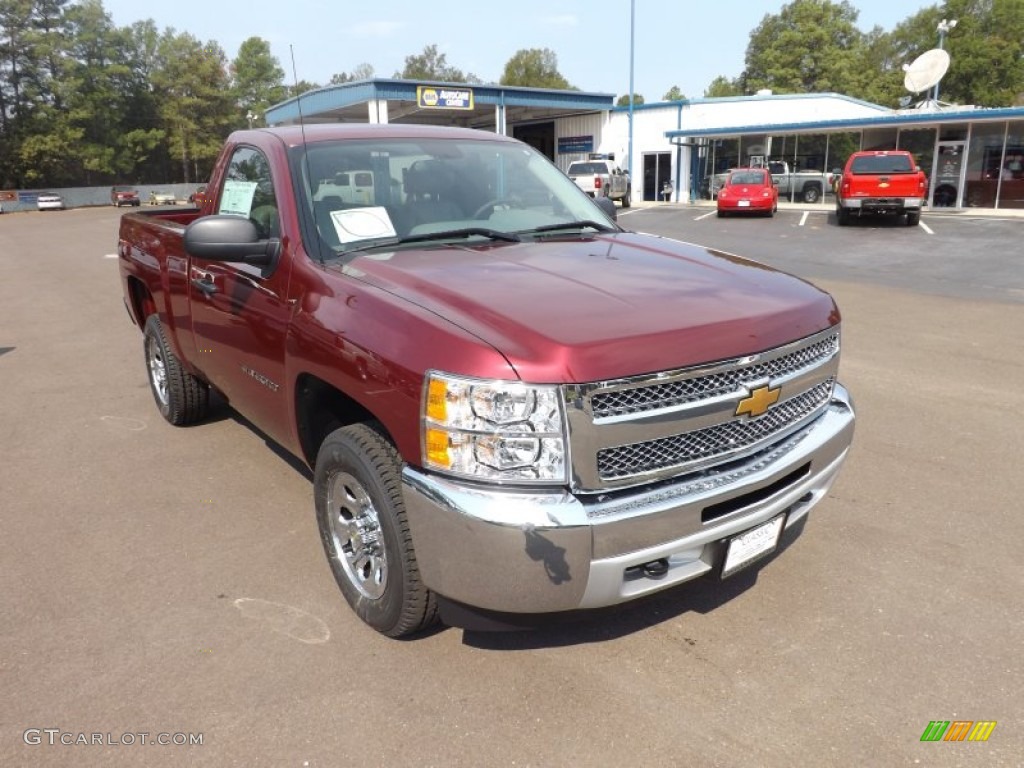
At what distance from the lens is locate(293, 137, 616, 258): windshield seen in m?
3.40

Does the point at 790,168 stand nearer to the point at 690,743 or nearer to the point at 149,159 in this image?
the point at 690,743

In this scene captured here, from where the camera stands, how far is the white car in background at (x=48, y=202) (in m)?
54.1

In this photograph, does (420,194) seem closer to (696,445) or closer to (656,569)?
(696,445)

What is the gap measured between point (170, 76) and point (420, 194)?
3093 inches

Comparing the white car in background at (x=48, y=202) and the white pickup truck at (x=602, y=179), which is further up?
the white pickup truck at (x=602, y=179)

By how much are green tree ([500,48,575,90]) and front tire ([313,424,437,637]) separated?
9376cm

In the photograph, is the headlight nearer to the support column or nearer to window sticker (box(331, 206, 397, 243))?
window sticker (box(331, 206, 397, 243))

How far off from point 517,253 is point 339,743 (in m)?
1.98

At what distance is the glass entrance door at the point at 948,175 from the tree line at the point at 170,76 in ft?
133

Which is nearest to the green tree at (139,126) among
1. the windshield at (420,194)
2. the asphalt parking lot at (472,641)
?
the asphalt parking lot at (472,641)

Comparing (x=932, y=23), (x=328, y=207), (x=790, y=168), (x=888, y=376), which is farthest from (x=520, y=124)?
(x=932, y=23)

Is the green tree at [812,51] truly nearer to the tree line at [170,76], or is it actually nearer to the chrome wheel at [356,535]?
the tree line at [170,76]

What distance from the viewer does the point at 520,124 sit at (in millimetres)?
44062

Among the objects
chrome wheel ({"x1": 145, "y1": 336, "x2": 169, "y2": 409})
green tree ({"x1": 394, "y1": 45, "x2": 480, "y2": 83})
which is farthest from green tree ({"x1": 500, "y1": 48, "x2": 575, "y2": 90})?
chrome wheel ({"x1": 145, "y1": 336, "x2": 169, "y2": 409})
